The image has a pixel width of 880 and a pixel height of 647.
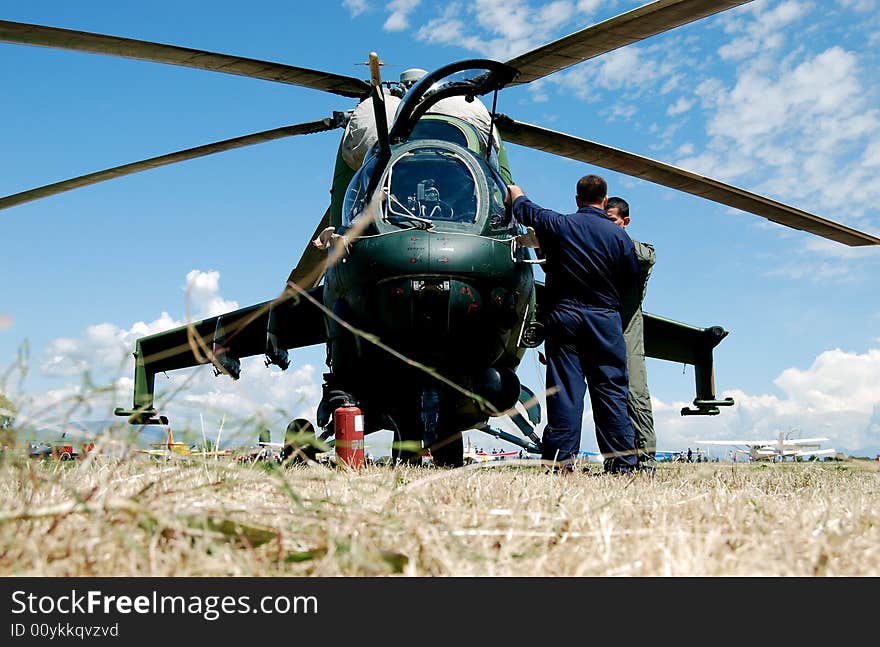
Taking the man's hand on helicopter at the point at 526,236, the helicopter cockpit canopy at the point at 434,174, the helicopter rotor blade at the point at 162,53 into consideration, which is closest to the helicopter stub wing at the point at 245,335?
the helicopter cockpit canopy at the point at 434,174

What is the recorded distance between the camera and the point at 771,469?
17.3 feet

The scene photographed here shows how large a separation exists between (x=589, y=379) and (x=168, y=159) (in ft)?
16.8

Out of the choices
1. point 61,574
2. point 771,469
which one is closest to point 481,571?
point 61,574

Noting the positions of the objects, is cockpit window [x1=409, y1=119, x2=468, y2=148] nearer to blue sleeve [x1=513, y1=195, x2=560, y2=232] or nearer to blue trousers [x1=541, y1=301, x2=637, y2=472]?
blue sleeve [x1=513, y1=195, x2=560, y2=232]

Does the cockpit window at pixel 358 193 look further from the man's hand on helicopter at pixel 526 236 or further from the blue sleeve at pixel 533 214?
the blue sleeve at pixel 533 214

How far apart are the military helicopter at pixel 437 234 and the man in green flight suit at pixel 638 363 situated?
30.2 inches

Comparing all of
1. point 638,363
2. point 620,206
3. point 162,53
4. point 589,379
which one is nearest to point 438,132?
point 620,206

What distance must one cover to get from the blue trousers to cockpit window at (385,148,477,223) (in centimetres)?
165

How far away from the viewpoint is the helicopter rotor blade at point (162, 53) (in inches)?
199

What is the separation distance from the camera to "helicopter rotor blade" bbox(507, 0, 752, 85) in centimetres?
487

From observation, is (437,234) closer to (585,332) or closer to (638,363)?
(585,332)

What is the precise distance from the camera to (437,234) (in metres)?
5.46

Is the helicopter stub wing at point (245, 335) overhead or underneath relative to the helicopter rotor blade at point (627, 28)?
underneath
